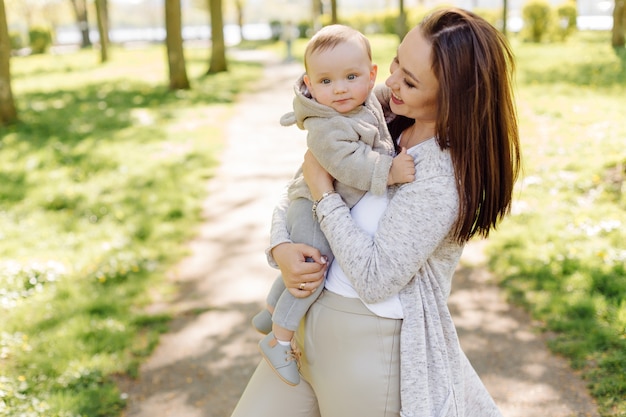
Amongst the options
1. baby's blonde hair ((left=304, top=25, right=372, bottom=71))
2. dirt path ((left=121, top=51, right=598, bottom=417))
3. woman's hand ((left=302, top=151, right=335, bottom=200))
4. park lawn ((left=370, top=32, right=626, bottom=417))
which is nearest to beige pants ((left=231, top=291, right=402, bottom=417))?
woman's hand ((left=302, top=151, right=335, bottom=200))

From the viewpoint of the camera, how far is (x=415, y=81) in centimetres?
175

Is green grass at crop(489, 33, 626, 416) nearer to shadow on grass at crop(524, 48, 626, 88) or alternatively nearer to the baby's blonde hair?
the baby's blonde hair

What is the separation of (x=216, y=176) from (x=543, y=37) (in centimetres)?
1877

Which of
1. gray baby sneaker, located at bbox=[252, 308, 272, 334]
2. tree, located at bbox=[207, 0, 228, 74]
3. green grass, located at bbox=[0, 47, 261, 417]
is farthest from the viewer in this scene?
tree, located at bbox=[207, 0, 228, 74]

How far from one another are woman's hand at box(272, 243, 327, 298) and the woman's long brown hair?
15.8 inches

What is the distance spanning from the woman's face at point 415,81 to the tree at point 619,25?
17.4m

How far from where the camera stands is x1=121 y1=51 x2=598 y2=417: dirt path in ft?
11.5

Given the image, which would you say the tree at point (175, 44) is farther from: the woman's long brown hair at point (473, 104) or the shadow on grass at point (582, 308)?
the woman's long brown hair at point (473, 104)

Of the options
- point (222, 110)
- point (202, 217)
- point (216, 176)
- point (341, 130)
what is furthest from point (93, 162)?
point (341, 130)

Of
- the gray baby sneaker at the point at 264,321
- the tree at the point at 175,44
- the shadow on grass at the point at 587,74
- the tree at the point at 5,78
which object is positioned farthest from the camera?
the tree at the point at 175,44

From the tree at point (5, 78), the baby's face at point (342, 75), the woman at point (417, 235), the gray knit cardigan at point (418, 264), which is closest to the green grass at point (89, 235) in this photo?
the tree at point (5, 78)

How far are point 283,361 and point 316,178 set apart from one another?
57cm

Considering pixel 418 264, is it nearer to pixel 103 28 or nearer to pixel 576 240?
pixel 576 240

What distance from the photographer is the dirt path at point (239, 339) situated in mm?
3504
